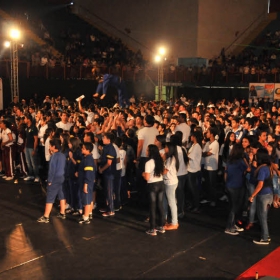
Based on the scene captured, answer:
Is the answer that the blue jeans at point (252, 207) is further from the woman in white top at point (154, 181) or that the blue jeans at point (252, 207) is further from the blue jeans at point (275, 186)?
the woman in white top at point (154, 181)

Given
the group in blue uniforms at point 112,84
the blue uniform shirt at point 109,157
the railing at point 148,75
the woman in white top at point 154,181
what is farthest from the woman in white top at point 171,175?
the railing at point 148,75

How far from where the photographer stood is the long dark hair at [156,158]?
714 cm

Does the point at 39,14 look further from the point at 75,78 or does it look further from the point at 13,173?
the point at 13,173

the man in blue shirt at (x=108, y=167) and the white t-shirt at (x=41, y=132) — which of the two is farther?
the white t-shirt at (x=41, y=132)

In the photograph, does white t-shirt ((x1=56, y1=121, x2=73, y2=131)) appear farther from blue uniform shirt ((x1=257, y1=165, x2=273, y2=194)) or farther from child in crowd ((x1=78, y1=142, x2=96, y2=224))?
blue uniform shirt ((x1=257, y1=165, x2=273, y2=194))

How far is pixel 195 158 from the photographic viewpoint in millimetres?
8453

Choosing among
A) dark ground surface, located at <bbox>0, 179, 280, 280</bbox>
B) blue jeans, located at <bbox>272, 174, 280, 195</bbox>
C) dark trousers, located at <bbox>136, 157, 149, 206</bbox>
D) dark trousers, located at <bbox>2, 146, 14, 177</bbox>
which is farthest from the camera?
dark trousers, located at <bbox>2, 146, 14, 177</bbox>

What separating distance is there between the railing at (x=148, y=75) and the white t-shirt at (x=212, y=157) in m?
12.9

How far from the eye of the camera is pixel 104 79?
50.4 ft

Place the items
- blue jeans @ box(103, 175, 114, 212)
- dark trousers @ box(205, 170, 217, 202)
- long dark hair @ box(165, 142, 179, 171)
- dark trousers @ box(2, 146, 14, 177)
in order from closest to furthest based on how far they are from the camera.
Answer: long dark hair @ box(165, 142, 179, 171), blue jeans @ box(103, 175, 114, 212), dark trousers @ box(205, 170, 217, 202), dark trousers @ box(2, 146, 14, 177)

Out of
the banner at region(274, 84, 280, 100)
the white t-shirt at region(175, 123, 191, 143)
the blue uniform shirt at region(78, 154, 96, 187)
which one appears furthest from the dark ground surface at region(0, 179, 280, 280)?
the banner at region(274, 84, 280, 100)

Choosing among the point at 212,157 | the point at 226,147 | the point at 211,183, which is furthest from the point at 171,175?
the point at 226,147

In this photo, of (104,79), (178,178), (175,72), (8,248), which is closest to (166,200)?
(178,178)

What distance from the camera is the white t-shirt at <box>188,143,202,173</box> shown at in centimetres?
842
